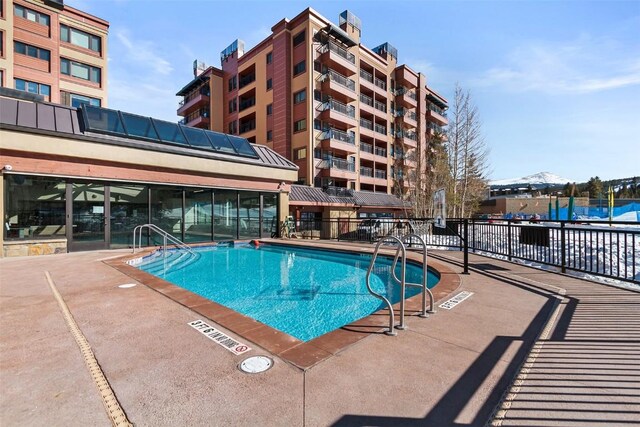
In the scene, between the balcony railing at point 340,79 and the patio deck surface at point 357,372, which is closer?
the patio deck surface at point 357,372

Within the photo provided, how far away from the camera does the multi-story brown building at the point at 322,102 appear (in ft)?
88.9

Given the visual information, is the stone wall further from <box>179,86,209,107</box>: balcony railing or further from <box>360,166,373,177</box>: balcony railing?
<box>179,86,209,107</box>: balcony railing

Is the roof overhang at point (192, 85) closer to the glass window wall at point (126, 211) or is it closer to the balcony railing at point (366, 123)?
the balcony railing at point (366, 123)

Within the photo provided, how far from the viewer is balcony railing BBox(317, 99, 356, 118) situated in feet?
89.4

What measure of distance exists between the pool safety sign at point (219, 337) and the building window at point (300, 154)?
24.1 metres

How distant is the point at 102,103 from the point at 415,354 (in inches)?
1317

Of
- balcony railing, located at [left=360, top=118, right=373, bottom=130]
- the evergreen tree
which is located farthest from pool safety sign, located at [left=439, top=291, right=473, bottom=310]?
the evergreen tree

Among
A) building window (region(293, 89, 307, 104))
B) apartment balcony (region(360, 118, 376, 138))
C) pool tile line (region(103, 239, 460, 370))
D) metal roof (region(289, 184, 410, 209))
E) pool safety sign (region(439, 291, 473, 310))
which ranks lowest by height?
pool safety sign (region(439, 291, 473, 310))

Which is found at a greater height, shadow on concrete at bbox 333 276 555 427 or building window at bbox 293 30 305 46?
building window at bbox 293 30 305 46

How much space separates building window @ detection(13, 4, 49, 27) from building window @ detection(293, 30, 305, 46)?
19.9 metres

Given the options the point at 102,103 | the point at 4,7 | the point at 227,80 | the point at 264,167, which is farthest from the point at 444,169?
Result: the point at 4,7

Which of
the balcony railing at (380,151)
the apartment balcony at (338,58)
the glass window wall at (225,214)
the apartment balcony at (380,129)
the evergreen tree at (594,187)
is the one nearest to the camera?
the glass window wall at (225,214)

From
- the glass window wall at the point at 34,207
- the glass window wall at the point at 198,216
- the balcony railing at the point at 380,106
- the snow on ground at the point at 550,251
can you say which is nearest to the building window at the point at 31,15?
the glass window wall at the point at 34,207

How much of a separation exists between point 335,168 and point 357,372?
25751 mm
